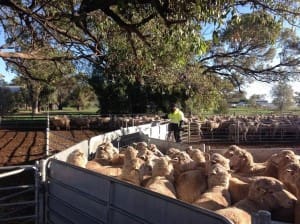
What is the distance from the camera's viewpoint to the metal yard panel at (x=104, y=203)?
365 cm

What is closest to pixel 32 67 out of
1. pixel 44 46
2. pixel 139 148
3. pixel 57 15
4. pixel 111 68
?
pixel 44 46

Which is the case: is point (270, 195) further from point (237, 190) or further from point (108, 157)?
point (108, 157)

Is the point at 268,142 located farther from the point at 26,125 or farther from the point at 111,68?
the point at 26,125

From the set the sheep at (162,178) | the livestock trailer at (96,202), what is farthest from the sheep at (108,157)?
the sheep at (162,178)

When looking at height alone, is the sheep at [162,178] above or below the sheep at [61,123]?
above

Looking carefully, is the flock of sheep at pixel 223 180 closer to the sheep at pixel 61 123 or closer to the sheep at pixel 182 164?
the sheep at pixel 182 164

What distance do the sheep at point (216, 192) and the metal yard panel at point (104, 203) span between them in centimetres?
95

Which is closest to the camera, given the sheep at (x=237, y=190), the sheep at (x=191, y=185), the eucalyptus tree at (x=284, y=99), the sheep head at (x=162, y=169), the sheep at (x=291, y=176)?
the sheep at (x=291, y=176)

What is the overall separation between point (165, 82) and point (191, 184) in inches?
306

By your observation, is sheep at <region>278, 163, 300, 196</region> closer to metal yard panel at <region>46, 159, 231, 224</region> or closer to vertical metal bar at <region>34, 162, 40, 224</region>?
metal yard panel at <region>46, 159, 231, 224</region>

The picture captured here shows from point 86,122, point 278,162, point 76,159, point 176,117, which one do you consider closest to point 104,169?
point 76,159

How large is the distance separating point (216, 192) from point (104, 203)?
1.40 metres

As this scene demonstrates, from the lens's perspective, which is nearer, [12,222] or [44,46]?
[12,222]

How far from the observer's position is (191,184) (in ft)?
19.7
